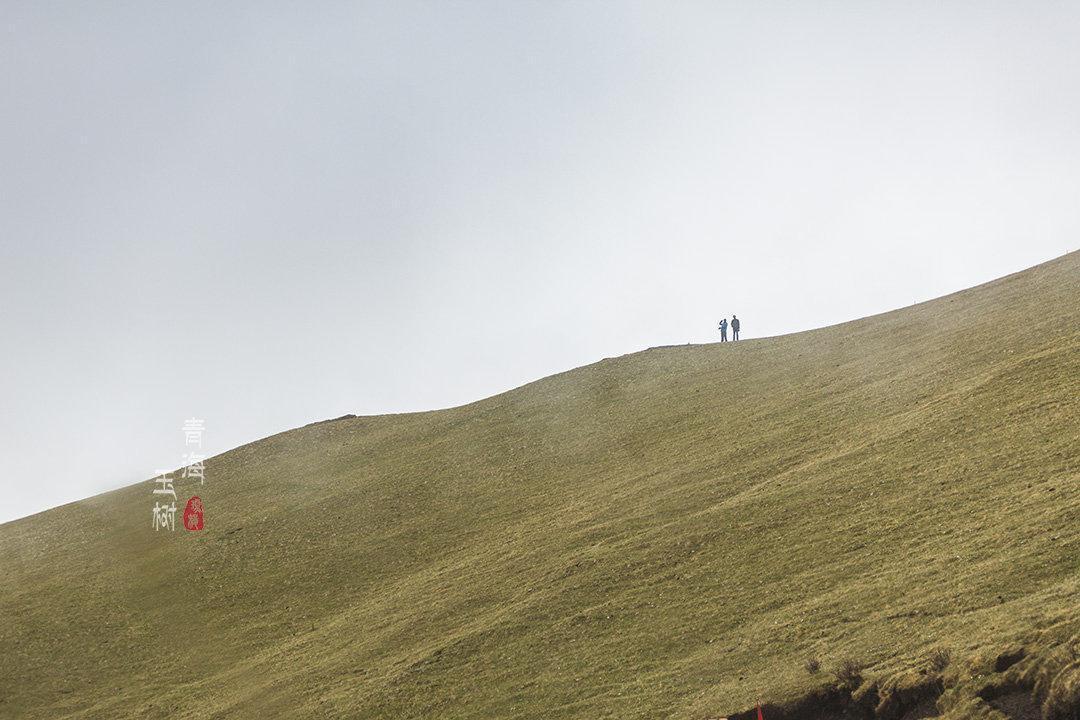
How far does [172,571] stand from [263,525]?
254 inches

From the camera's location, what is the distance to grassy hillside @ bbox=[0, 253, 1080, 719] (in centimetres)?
2758

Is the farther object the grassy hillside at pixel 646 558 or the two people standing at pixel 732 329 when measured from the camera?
the two people standing at pixel 732 329

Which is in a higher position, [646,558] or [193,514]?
[193,514]

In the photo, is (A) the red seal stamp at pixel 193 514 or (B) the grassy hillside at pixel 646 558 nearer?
(B) the grassy hillside at pixel 646 558

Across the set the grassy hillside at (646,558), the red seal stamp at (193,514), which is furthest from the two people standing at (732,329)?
the red seal stamp at (193,514)

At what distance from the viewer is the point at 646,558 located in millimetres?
40438

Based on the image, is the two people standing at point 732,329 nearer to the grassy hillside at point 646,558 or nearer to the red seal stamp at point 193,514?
the grassy hillside at point 646,558

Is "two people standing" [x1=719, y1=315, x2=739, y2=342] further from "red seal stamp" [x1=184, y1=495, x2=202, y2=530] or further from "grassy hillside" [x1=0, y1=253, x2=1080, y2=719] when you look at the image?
"red seal stamp" [x1=184, y1=495, x2=202, y2=530]

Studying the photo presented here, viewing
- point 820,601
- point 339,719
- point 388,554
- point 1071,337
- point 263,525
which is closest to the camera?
point 820,601

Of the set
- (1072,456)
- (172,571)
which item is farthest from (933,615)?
(172,571)

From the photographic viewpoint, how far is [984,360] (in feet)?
173

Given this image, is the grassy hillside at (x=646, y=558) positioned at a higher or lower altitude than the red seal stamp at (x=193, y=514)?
lower

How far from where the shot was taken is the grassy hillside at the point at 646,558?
90.5 feet

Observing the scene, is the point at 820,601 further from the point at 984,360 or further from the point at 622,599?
the point at 984,360
